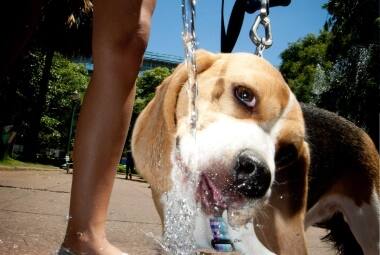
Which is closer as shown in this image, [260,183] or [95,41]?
[95,41]

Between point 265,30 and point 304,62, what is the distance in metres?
31.5

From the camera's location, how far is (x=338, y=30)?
59.0 feet

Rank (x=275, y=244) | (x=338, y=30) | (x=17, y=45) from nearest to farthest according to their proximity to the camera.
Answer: (x=17, y=45), (x=275, y=244), (x=338, y=30)

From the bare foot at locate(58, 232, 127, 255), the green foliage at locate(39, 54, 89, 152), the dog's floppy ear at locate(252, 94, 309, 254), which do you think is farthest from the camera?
the green foliage at locate(39, 54, 89, 152)

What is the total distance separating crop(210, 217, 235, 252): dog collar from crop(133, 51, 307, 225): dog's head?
0.60 feet

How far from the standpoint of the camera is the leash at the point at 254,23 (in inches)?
114

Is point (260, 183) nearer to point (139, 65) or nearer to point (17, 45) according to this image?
point (139, 65)

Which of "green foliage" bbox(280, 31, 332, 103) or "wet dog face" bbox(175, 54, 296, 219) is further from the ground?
"green foliage" bbox(280, 31, 332, 103)

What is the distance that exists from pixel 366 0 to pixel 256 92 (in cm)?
1482

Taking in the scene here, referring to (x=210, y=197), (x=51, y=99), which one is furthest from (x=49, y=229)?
(x=51, y=99)

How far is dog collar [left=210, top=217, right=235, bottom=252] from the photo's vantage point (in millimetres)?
2492

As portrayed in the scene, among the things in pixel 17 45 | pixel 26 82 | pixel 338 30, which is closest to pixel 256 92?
pixel 17 45

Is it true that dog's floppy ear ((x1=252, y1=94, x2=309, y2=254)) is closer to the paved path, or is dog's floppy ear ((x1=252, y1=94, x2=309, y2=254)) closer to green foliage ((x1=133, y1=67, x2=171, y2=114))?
the paved path

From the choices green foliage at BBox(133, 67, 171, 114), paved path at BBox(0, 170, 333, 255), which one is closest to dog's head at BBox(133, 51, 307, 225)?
paved path at BBox(0, 170, 333, 255)
